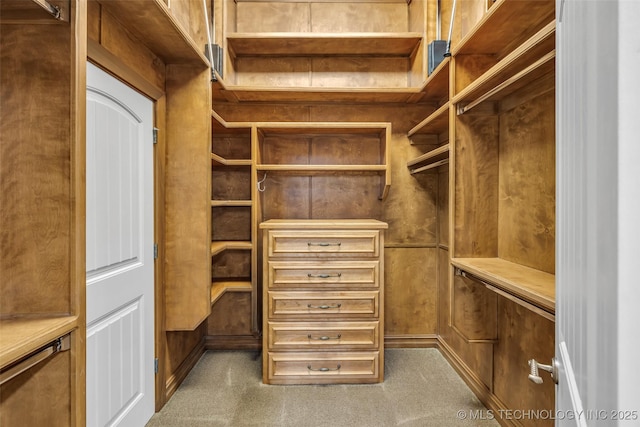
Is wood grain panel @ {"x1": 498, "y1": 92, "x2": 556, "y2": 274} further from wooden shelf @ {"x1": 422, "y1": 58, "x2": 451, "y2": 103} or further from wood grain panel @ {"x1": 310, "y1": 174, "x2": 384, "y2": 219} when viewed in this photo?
wood grain panel @ {"x1": 310, "y1": 174, "x2": 384, "y2": 219}

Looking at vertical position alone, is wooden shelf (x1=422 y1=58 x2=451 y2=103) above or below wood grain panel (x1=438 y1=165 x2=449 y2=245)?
above

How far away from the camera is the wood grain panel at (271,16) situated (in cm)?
274

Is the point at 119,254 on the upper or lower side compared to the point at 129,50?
lower

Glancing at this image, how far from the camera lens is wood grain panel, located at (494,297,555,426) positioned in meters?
1.52

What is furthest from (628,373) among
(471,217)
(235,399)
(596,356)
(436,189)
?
(436,189)

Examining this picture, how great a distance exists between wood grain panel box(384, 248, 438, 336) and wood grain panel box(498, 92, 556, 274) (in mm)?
1140

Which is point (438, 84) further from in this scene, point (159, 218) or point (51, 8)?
point (51, 8)

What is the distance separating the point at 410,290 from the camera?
9.70 feet

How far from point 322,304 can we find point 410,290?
0.98 meters

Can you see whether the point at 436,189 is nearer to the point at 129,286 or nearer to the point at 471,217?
the point at 471,217

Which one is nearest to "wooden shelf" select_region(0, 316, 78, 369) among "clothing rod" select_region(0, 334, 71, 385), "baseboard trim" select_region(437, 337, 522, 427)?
"clothing rod" select_region(0, 334, 71, 385)

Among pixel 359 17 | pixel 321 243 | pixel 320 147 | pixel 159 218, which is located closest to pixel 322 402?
pixel 321 243

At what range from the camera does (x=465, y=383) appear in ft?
7.73

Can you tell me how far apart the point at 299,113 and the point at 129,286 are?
187 centimetres
